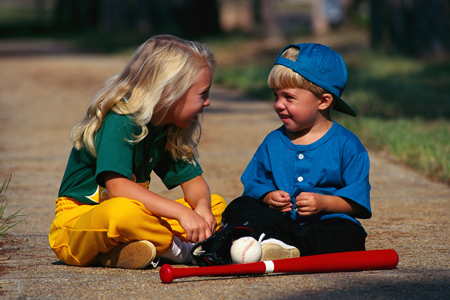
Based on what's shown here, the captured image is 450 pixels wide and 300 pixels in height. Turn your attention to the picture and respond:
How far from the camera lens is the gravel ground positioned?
2104 millimetres

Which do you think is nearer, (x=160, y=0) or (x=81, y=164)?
(x=81, y=164)

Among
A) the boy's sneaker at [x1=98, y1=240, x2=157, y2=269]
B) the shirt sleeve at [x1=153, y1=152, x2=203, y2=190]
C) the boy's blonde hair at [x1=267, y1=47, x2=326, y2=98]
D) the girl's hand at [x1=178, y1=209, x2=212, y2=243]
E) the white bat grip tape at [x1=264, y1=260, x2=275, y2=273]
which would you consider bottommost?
the boy's sneaker at [x1=98, y1=240, x2=157, y2=269]

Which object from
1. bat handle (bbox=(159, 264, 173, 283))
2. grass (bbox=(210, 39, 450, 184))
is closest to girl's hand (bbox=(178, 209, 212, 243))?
bat handle (bbox=(159, 264, 173, 283))

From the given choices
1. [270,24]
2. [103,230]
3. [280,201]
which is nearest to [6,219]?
[103,230]

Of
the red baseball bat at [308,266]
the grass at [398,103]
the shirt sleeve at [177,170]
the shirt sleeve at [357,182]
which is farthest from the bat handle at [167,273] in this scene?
the grass at [398,103]

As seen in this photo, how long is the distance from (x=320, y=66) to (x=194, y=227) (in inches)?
35.8

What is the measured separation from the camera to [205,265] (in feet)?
7.94

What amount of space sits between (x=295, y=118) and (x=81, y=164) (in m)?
0.99

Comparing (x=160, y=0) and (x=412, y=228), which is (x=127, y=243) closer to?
(x=412, y=228)

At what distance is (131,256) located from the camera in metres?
2.39

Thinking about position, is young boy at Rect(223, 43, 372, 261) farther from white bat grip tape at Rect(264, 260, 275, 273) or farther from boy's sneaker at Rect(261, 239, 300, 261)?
white bat grip tape at Rect(264, 260, 275, 273)

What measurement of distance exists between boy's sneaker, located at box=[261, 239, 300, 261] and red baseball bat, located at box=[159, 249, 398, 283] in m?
0.12

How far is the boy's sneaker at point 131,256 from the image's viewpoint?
2342mm

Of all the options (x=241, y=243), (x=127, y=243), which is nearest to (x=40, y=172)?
(x=127, y=243)
